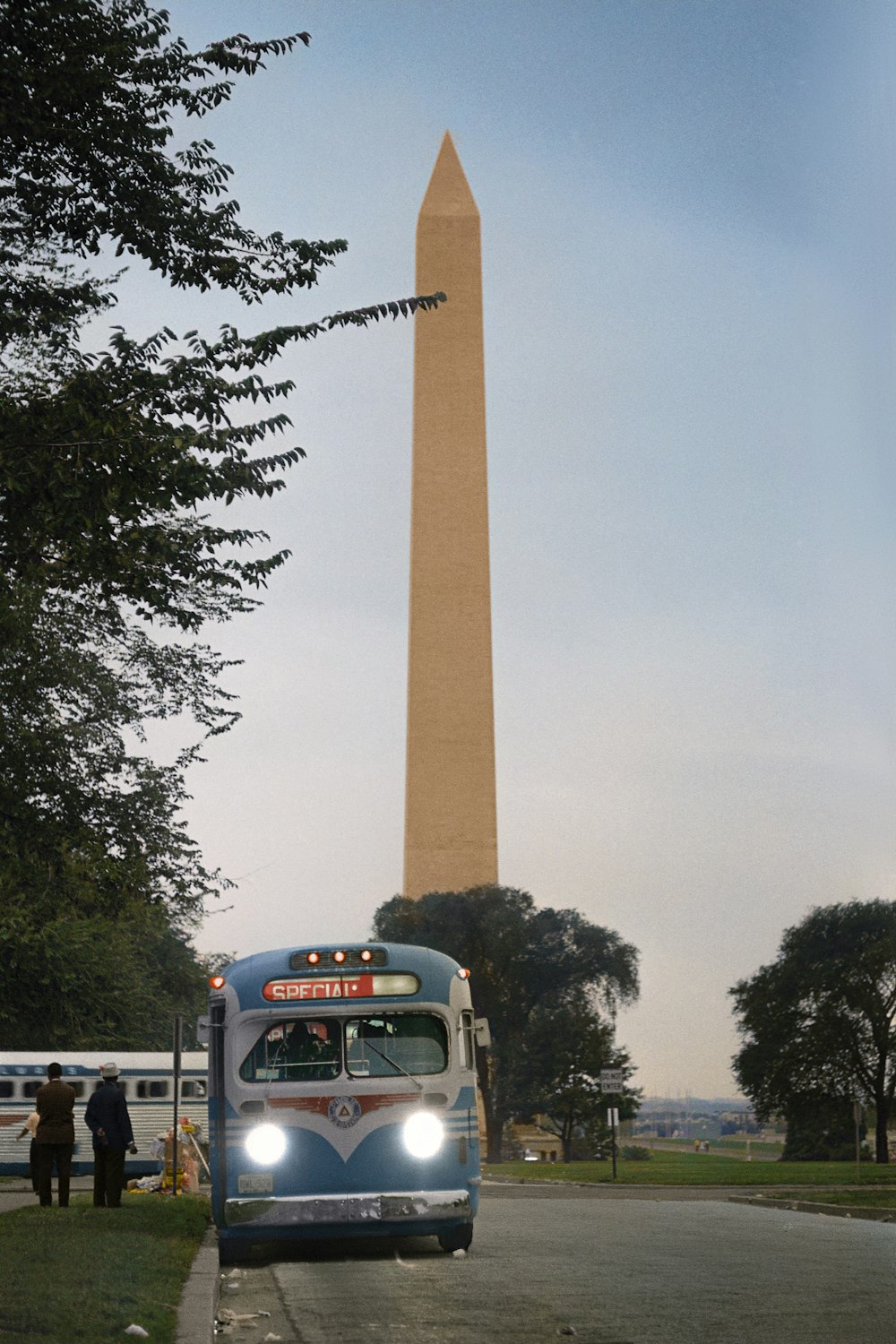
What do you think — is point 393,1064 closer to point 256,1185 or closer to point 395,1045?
point 395,1045

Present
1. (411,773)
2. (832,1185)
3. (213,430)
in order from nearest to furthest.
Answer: (213,430) → (832,1185) → (411,773)

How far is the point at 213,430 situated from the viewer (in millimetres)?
15695

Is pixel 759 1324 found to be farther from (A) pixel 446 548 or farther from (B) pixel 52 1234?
(A) pixel 446 548

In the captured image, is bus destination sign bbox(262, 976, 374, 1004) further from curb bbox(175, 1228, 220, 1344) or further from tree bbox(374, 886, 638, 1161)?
tree bbox(374, 886, 638, 1161)

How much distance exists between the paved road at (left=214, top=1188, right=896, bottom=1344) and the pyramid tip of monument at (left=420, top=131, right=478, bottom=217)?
156ft

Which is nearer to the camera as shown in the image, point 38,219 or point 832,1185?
point 38,219

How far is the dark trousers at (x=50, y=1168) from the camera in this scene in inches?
745

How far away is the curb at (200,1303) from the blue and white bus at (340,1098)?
784mm

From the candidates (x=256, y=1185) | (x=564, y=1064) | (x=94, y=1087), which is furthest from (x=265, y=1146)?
(x=564, y=1064)

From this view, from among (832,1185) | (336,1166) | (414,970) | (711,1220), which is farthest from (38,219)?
(832,1185)

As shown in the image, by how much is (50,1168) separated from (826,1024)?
145 feet

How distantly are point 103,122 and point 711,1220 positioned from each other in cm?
1314

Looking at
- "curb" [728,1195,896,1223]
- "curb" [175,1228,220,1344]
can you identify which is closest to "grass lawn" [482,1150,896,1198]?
"curb" [728,1195,896,1223]

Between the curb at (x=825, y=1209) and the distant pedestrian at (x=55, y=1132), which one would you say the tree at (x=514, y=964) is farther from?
the distant pedestrian at (x=55, y=1132)
